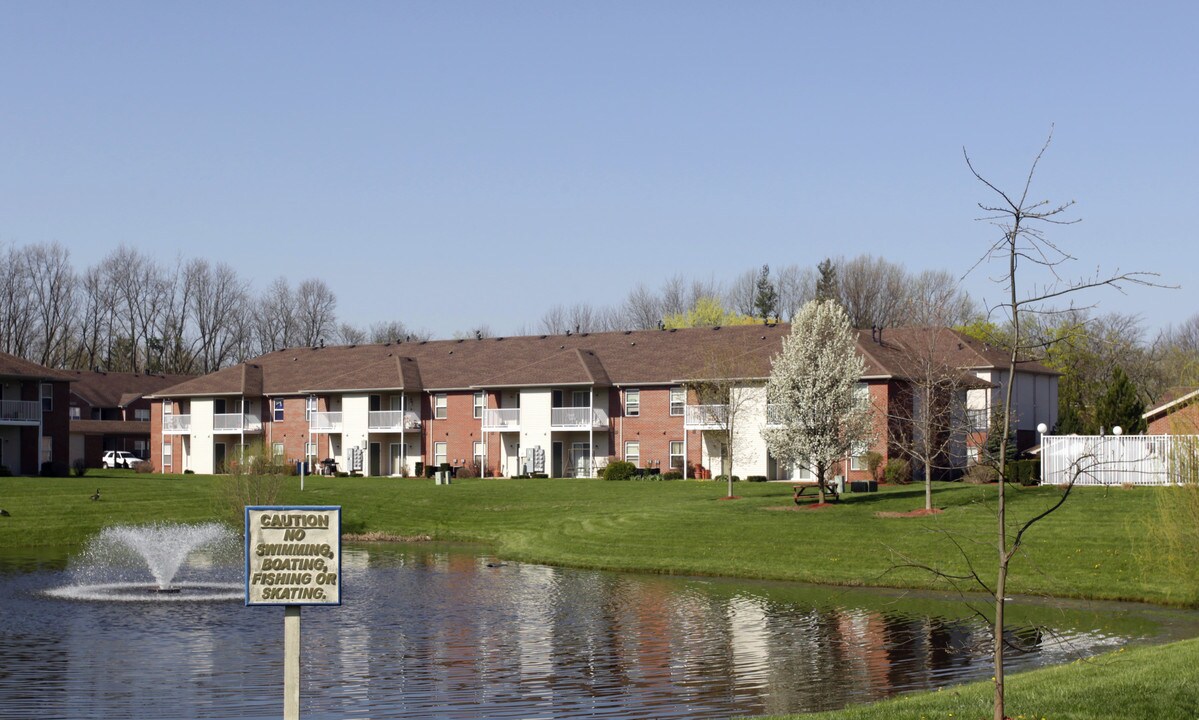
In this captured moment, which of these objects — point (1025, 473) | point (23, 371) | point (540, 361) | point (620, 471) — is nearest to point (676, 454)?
point (620, 471)

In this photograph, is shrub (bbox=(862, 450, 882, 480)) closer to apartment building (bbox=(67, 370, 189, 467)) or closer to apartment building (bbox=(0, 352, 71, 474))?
apartment building (bbox=(0, 352, 71, 474))

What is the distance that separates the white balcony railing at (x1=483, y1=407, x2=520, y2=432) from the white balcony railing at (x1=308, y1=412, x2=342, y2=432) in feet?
32.8

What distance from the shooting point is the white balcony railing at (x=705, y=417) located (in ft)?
174

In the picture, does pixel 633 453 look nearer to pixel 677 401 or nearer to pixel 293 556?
pixel 677 401

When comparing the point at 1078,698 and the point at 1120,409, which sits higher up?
the point at 1120,409

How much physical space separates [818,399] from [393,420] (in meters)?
35.2

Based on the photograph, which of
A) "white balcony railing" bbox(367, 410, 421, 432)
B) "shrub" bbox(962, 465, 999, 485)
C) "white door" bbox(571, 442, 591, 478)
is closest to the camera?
"shrub" bbox(962, 465, 999, 485)

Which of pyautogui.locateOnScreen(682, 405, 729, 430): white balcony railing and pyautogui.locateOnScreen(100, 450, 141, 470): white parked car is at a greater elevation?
pyautogui.locateOnScreen(682, 405, 729, 430): white balcony railing

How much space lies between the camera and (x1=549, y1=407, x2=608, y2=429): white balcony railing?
66000 millimetres

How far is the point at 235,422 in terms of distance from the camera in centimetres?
7675

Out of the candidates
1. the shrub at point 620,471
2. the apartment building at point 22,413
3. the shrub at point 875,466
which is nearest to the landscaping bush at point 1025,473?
the shrub at point 875,466

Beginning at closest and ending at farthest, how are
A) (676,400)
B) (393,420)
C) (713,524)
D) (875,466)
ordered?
(713,524)
(875,466)
(676,400)
(393,420)

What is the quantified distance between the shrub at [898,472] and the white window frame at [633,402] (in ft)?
51.8

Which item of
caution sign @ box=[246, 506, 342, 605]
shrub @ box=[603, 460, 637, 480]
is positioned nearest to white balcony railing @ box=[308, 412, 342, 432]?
shrub @ box=[603, 460, 637, 480]
